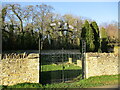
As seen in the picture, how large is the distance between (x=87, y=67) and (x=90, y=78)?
2.04ft

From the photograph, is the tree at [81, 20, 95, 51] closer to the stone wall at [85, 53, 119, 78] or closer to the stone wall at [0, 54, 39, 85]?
the stone wall at [85, 53, 119, 78]

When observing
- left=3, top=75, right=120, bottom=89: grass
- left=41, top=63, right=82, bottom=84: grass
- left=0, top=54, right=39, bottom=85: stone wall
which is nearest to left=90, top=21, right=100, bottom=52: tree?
left=41, top=63, right=82, bottom=84: grass

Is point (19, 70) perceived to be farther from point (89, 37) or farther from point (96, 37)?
point (96, 37)

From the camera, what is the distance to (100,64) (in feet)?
27.5

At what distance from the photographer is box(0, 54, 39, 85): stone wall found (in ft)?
20.2

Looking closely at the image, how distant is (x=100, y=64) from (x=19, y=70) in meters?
4.66

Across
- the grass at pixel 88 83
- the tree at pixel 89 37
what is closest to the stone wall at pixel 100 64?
the grass at pixel 88 83

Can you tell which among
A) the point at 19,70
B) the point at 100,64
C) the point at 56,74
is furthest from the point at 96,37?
the point at 19,70

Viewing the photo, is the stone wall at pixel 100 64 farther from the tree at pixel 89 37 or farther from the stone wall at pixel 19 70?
the tree at pixel 89 37

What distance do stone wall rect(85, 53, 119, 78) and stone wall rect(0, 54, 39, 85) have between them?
309 cm

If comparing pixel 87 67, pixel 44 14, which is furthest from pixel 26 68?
pixel 44 14

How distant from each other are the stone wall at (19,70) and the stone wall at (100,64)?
3.09m

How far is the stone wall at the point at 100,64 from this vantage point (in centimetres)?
809

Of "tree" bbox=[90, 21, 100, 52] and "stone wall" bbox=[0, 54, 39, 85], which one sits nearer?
"stone wall" bbox=[0, 54, 39, 85]
